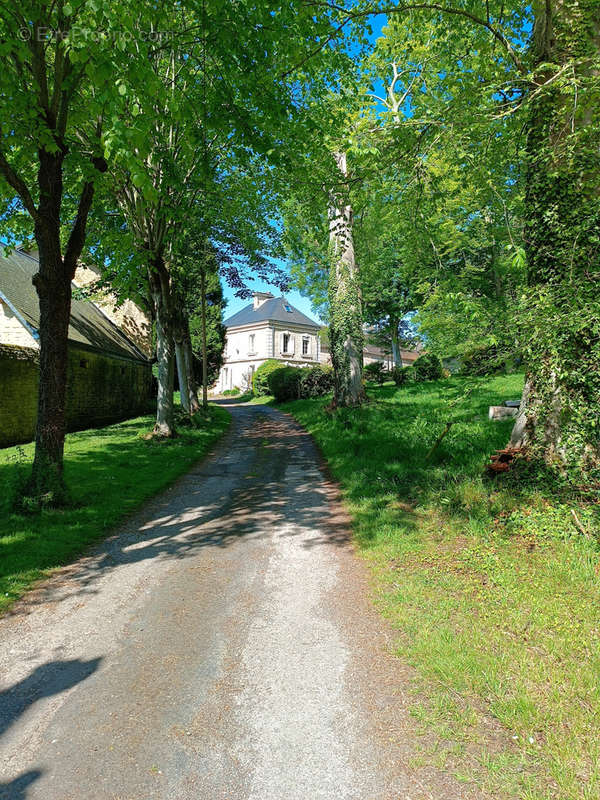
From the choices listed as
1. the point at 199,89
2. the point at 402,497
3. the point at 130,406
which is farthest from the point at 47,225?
the point at 130,406

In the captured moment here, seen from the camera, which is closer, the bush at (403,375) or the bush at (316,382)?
the bush at (316,382)

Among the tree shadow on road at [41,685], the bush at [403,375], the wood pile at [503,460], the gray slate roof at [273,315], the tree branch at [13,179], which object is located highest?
the gray slate roof at [273,315]

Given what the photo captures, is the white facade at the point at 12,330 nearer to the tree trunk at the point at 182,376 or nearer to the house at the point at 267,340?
the tree trunk at the point at 182,376

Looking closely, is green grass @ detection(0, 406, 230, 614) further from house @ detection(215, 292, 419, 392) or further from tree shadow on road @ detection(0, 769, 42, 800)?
house @ detection(215, 292, 419, 392)

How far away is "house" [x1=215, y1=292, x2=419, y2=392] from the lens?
4806 centimetres

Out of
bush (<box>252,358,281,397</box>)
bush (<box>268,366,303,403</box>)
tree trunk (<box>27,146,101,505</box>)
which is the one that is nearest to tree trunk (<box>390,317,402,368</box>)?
bush (<box>268,366,303,403</box>)

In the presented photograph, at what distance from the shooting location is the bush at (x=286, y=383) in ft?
96.6

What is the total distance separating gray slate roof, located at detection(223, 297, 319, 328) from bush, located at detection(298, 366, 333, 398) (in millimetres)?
20722

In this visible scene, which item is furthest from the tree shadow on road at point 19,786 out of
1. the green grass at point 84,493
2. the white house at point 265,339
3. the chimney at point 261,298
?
the chimney at point 261,298

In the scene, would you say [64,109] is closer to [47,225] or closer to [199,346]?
[47,225]

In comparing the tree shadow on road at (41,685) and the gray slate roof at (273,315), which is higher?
the gray slate roof at (273,315)

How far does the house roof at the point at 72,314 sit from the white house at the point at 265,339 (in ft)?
70.3

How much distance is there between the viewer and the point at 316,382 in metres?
28.0

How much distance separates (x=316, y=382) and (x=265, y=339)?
21058 mm
